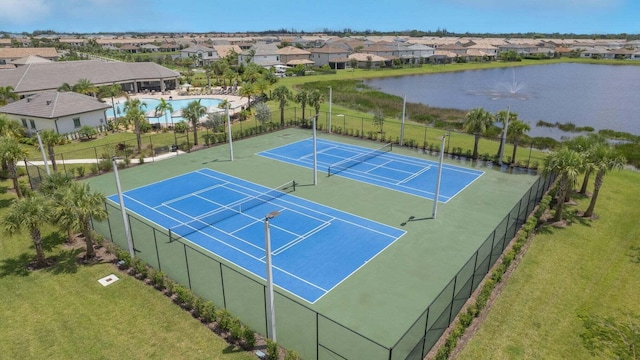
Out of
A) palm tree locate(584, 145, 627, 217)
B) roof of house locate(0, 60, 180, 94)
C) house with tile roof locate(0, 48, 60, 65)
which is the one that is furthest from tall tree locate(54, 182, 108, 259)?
house with tile roof locate(0, 48, 60, 65)

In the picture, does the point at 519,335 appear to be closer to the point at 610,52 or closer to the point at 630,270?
the point at 630,270

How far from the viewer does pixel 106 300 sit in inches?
643

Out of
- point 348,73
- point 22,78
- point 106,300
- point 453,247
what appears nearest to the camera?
point 106,300

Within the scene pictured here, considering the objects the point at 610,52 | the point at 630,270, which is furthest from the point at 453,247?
the point at 610,52

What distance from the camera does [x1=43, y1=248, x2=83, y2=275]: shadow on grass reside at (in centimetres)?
1833

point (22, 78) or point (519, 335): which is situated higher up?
point (22, 78)

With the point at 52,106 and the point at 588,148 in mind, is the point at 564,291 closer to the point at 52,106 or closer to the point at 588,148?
the point at 588,148

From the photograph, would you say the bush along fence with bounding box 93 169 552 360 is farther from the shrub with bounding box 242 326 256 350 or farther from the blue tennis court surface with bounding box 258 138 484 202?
the blue tennis court surface with bounding box 258 138 484 202

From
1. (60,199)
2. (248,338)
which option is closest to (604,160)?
(248,338)

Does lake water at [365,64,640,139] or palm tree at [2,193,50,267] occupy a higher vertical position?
palm tree at [2,193,50,267]

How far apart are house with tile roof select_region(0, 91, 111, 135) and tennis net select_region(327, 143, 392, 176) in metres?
26.9

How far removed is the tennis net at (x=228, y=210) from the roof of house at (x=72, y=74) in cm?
4353

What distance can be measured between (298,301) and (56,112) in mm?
35120

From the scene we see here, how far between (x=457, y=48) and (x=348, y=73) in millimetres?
78018
